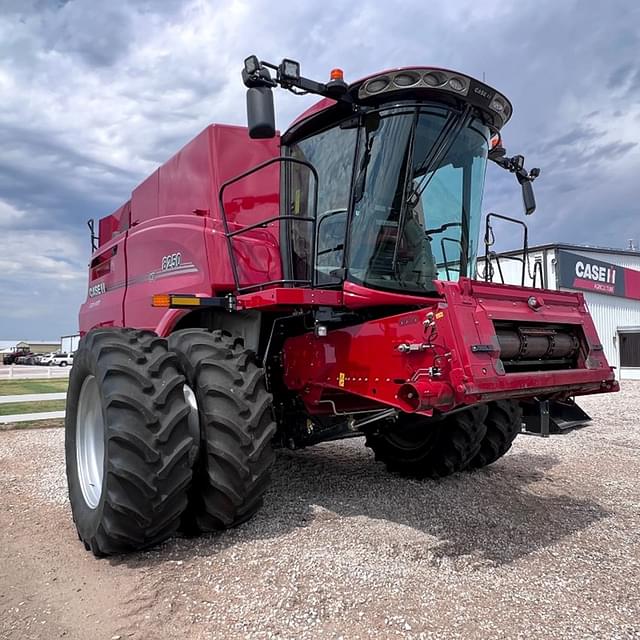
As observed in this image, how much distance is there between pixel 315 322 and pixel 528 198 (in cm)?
244

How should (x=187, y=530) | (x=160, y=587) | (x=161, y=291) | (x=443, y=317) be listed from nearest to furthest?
(x=160, y=587) < (x=443, y=317) < (x=187, y=530) < (x=161, y=291)

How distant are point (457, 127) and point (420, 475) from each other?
320 centimetres

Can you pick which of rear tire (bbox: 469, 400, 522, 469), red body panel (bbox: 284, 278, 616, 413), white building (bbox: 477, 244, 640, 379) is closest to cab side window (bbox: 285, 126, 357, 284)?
red body panel (bbox: 284, 278, 616, 413)

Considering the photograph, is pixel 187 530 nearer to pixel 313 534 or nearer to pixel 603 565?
pixel 313 534

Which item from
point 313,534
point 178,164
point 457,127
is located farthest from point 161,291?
point 457,127

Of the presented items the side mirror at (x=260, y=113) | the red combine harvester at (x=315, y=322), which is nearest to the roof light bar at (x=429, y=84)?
the red combine harvester at (x=315, y=322)

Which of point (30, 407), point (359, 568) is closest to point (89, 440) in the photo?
point (359, 568)

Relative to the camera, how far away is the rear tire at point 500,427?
545 centimetres

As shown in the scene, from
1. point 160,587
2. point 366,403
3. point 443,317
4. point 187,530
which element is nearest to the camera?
point 160,587

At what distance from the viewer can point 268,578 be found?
326cm

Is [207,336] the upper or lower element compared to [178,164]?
lower

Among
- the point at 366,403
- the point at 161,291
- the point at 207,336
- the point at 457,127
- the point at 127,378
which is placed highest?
the point at 457,127

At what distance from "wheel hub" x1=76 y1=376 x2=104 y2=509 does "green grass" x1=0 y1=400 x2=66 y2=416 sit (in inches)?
325

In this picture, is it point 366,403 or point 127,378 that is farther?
point 366,403
